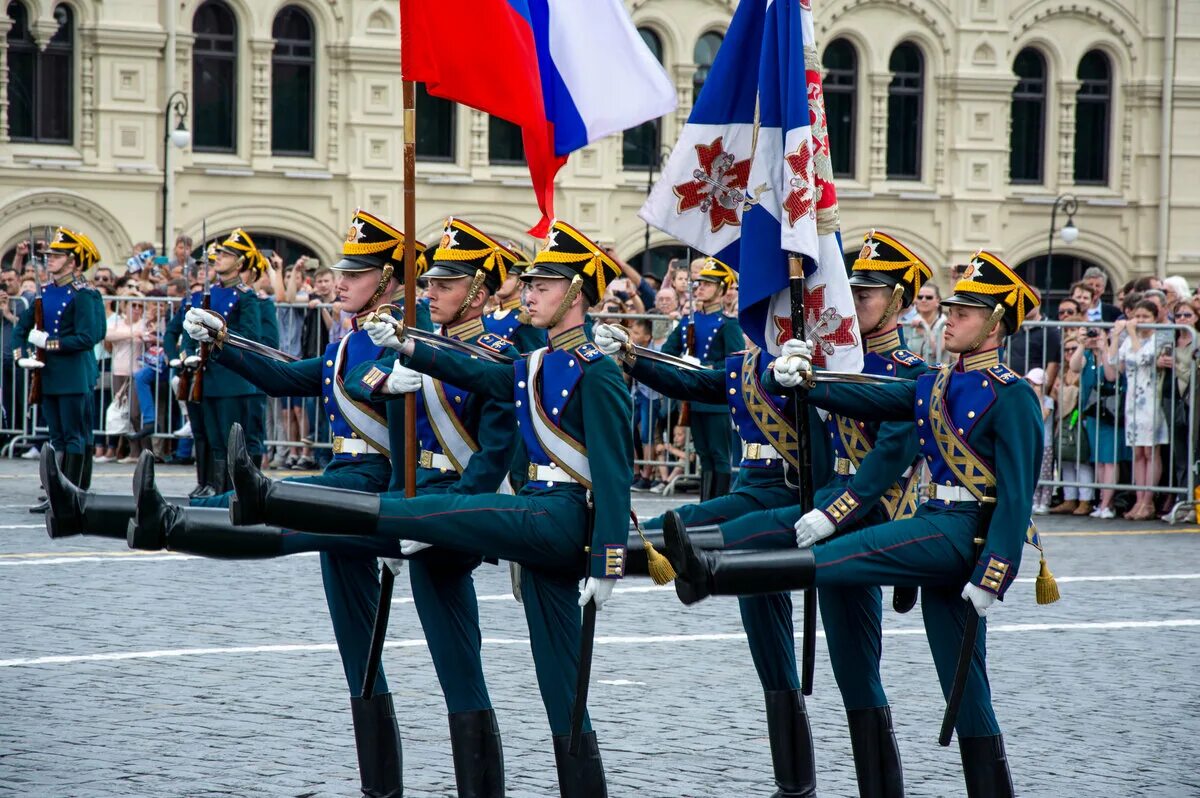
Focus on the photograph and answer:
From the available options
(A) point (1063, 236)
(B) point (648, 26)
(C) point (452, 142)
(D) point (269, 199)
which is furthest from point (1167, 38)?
(D) point (269, 199)

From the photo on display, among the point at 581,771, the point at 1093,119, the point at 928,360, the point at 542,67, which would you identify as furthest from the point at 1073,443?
the point at 1093,119

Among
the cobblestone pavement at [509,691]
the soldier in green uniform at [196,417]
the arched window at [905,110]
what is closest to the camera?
the cobblestone pavement at [509,691]

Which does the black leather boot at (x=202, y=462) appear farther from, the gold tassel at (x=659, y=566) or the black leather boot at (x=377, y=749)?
the gold tassel at (x=659, y=566)

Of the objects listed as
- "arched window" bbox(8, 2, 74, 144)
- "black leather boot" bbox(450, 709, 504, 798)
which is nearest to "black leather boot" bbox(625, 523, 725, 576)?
"black leather boot" bbox(450, 709, 504, 798)

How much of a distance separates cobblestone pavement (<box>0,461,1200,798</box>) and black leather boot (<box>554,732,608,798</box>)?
586mm

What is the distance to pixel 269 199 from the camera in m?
29.9

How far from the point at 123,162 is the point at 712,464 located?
54.2 feet

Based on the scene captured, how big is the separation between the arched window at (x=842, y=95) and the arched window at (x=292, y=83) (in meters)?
8.93

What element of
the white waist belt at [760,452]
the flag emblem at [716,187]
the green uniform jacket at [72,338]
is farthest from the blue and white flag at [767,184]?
the green uniform jacket at [72,338]

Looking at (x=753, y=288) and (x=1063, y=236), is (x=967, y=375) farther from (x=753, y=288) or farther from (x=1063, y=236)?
(x=1063, y=236)

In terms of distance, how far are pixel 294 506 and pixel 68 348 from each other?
363 inches

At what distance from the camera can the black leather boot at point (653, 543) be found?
652cm

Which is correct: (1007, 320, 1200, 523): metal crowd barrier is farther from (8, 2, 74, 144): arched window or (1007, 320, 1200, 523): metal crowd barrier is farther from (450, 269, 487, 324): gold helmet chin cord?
(8, 2, 74, 144): arched window

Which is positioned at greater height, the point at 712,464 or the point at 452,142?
the point at 452,142
